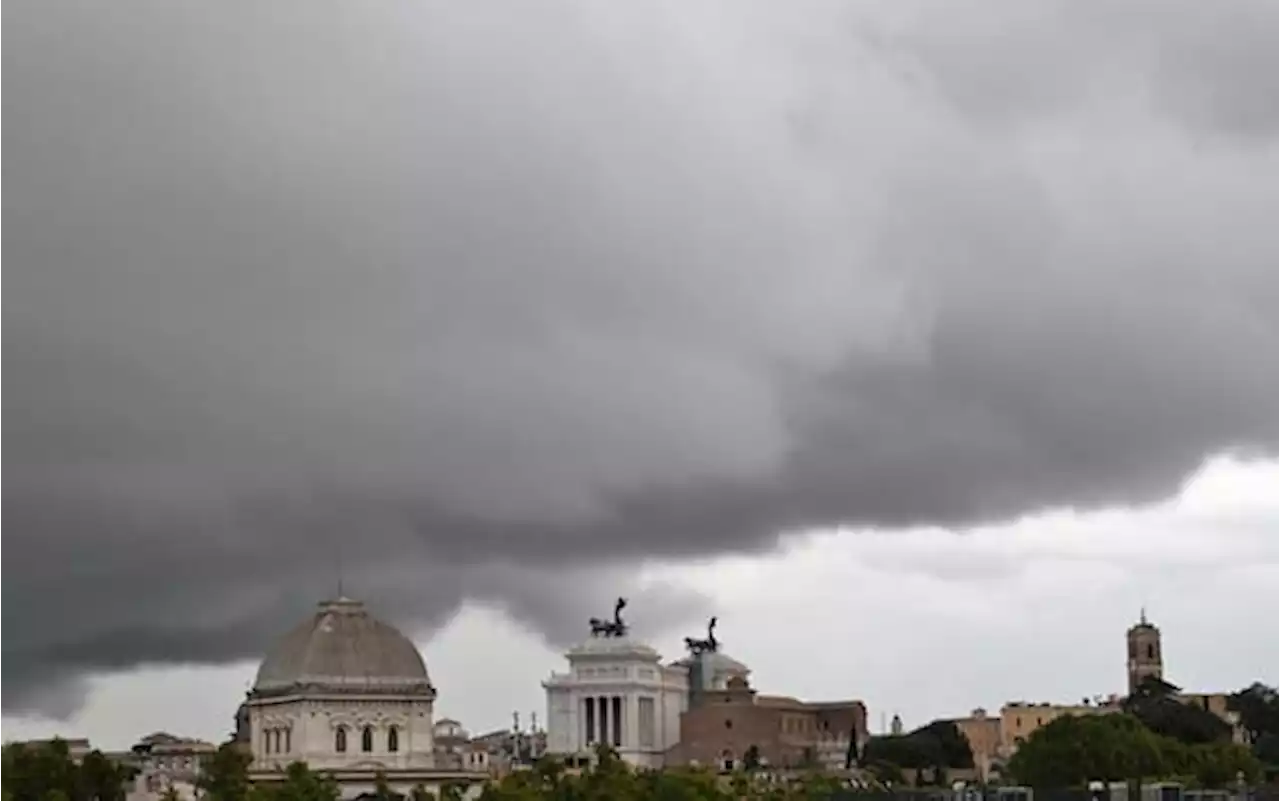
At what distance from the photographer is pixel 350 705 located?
174m

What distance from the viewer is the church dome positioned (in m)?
174

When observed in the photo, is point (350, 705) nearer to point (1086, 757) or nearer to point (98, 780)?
point (98, 780)

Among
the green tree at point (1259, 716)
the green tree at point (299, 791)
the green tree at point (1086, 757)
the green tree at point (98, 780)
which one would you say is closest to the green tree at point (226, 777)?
the green tree at point (299, 791)

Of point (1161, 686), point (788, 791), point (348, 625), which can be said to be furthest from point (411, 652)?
point (1161, 686)

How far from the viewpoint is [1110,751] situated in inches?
4766

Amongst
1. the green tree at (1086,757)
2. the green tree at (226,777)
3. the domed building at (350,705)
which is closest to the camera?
the green tree at (1086,757)

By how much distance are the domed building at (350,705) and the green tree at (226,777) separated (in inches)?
1516

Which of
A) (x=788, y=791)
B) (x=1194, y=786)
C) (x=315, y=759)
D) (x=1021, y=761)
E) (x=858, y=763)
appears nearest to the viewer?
(x=1194, y=786)

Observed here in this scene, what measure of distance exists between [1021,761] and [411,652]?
6322cm

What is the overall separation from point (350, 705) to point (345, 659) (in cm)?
346

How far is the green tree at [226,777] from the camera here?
12306 cm

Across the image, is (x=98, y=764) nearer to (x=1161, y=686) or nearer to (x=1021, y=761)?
(x=1021, y=761)

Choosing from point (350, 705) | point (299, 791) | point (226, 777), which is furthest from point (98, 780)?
point (350, 705)

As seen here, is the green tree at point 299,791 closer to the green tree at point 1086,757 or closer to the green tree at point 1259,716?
the green tree at point 1086,757
